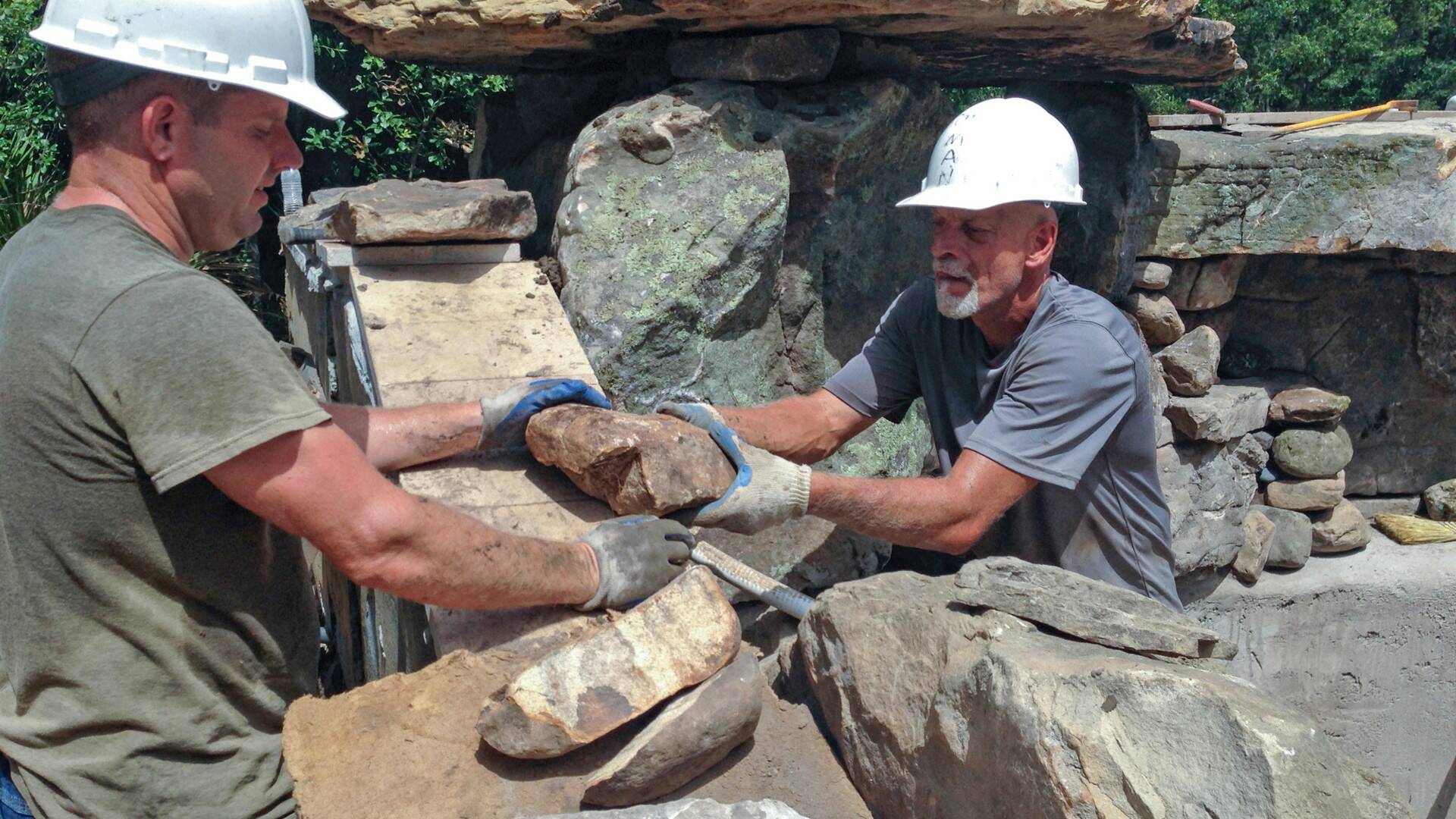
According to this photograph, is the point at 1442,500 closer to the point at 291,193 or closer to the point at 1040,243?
the point at 1040,243

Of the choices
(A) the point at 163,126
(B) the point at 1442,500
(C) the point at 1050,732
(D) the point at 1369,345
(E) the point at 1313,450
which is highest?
(A) the point at 163,126

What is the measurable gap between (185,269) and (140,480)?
30cm

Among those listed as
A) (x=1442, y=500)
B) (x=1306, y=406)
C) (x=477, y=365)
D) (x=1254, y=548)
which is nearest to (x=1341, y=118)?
(x=1306, y=406)

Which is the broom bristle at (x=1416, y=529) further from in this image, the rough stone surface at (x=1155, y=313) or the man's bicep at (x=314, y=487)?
the man's bicep at (x=314, y=487)

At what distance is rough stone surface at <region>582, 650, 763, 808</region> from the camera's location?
6.11 ft

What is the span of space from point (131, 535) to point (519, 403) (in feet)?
3.37

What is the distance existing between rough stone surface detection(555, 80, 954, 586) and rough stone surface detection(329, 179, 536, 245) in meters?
0.15

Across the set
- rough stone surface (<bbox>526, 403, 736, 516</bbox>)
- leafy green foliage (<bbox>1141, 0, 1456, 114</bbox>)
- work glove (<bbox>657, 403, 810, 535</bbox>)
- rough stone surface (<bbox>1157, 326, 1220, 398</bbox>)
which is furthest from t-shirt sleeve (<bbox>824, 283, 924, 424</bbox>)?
leafy green foliage (<bbox>1141, 0, 1456, 114</bbox>)

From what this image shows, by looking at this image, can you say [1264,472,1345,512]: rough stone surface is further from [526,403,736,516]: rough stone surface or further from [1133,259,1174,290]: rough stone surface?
[526,403,736,516]: rough stone surface

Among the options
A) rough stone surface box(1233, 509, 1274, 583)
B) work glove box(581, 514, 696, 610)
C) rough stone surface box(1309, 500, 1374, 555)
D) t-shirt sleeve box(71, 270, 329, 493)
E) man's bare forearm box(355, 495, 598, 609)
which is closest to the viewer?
t-shirt sleeve box(71, 270, 329, 493)

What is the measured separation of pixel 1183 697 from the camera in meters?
1.51

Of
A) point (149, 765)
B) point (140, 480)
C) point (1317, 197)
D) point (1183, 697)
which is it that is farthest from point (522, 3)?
point (1317, 197)

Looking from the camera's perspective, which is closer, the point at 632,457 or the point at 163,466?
the point at 163,466

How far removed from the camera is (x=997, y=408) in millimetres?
2766
